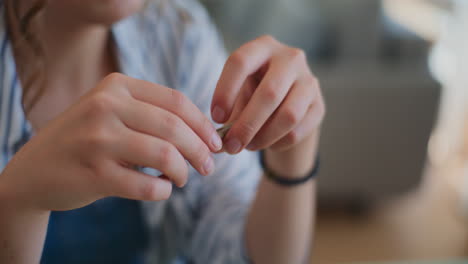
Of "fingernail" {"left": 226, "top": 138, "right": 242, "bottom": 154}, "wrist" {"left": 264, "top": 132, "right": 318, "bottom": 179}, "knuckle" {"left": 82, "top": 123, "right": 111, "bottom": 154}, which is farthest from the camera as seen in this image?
"wrist" {"left": 264, "top": 132, "right": 318, "bottom": 179}

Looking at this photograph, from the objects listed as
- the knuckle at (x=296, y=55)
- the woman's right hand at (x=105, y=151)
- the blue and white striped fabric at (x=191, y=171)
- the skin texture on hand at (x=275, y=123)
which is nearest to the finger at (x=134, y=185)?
the woman's right hand at (x=105, y=151)

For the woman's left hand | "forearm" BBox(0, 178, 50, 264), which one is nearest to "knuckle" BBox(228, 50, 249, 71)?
the woman's left hand

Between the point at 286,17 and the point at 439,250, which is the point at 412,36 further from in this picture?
the point at 439,250

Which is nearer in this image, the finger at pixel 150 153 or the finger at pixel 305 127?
the finger at pixel 150 153

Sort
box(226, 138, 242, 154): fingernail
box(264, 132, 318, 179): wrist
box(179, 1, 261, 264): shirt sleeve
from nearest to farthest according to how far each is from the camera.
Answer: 1. box(226, 138, 242, 154): fingernail
2. box(264, 132, 318, 179): wrist
3. box(179, 1, 261, 264): shirt sleeve

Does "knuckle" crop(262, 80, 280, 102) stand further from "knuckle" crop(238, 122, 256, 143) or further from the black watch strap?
the black watch strap

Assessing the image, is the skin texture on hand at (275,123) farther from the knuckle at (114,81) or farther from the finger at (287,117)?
the knuckle at (114,81)

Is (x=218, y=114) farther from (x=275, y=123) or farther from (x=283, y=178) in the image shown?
(x=283, y=178)
